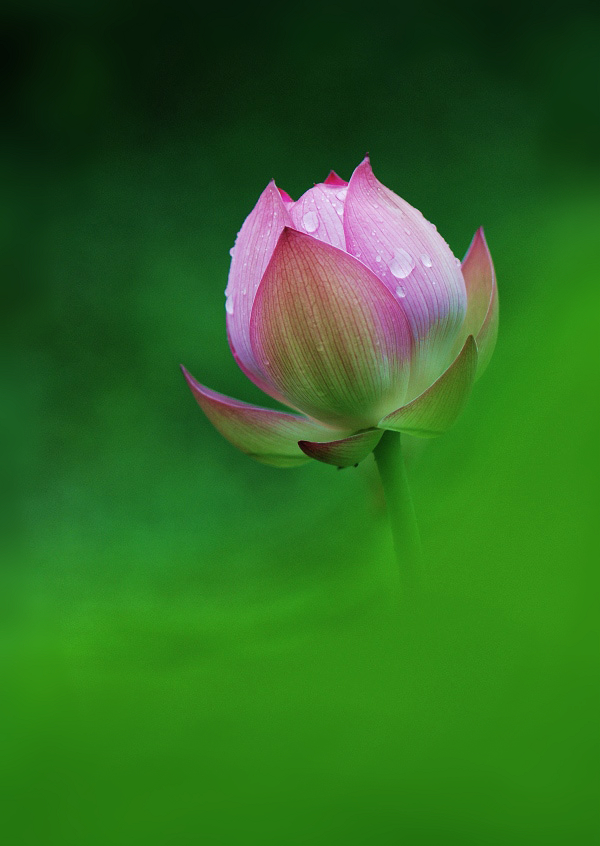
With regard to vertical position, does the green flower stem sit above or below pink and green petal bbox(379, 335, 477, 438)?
below

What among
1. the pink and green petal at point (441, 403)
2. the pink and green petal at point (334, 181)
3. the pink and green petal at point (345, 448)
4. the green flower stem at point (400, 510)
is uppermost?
the pink and green petal at point (334, 181)

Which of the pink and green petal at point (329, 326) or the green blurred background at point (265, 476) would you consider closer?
the green blurred background at point (265, 476)

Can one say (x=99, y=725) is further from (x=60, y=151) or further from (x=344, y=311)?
(x=60, y=151)

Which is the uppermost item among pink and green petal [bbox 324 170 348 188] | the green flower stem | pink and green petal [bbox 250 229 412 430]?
pink and green petal [bbox 324 170 348 188]

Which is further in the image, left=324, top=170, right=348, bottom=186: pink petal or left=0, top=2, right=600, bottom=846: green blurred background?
left=324, top=170, right=348, bottom=186: pink petal

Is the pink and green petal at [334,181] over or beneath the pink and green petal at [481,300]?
over

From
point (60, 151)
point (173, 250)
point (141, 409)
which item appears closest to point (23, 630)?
point (141, 409)
